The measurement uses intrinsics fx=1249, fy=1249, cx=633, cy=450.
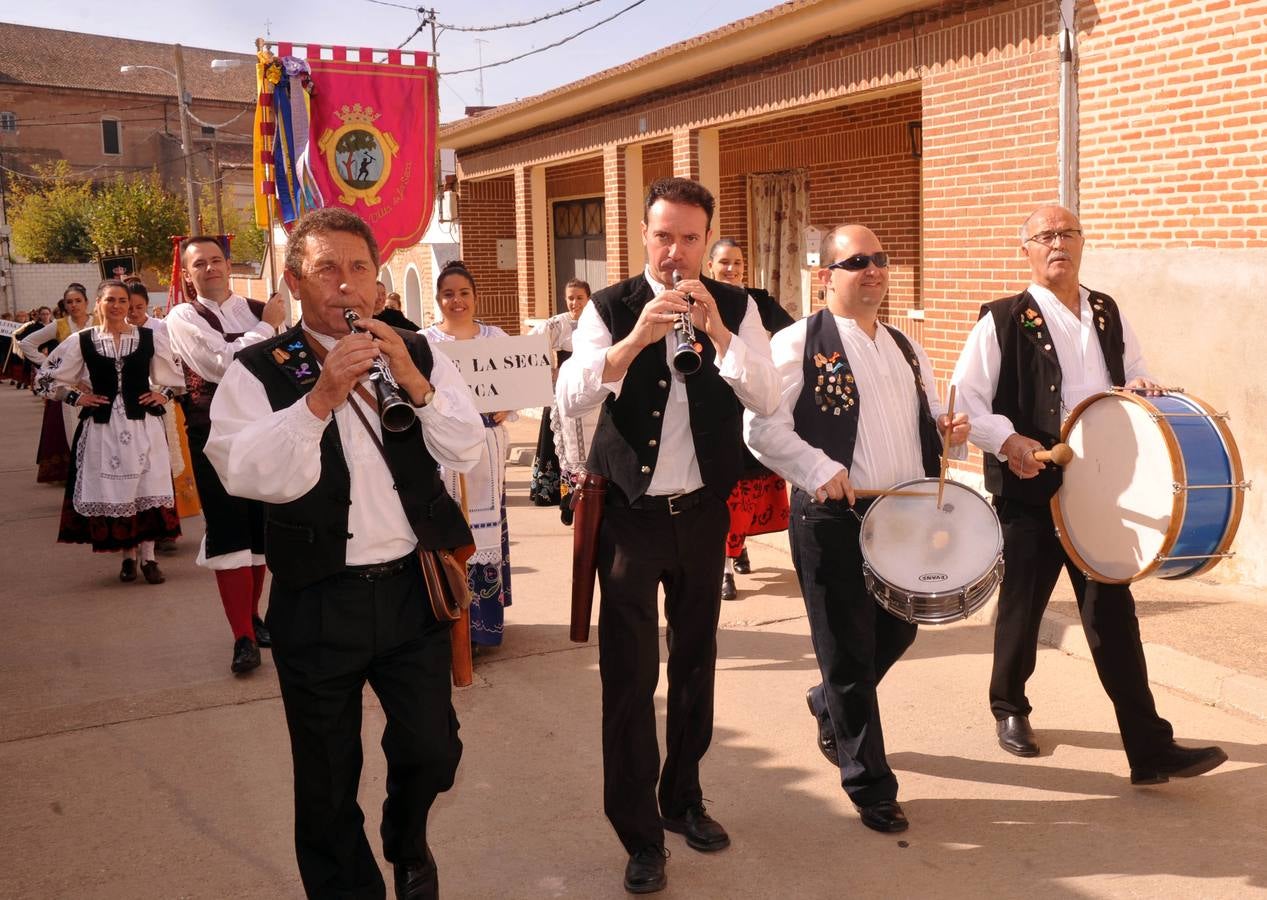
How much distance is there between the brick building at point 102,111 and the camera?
5959 centimetres

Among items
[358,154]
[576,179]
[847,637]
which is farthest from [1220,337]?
[576,179]

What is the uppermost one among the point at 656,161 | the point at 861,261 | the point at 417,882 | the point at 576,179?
the point at 576,179

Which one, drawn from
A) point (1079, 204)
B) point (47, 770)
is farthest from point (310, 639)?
point (1079, 204)

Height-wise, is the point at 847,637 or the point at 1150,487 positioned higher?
the point at 1150,487

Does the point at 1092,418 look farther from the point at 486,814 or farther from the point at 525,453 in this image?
the point at 525,453

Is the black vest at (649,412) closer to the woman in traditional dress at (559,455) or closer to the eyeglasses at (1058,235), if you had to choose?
the woman in traditional dress at (559,455)

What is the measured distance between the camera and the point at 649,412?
3.88 meters

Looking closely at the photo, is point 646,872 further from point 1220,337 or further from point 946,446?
point 1220,337

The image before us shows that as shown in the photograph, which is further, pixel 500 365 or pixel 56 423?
pixel 56 423

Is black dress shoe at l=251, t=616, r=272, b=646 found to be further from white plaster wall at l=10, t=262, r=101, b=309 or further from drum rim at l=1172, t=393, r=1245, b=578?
white plaster wall at l=10, t=262, r=101, b=309

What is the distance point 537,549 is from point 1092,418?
18.3ft

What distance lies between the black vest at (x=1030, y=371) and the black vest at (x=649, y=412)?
1.21 meters

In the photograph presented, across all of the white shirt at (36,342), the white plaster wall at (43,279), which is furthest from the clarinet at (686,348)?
the white plaster wall at (43,279)

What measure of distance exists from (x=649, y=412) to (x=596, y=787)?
5.29 feet
